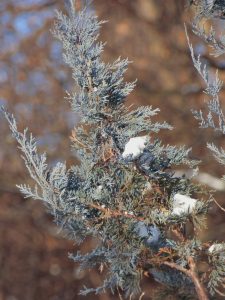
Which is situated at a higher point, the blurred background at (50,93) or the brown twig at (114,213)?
the blurred background at (50,93)

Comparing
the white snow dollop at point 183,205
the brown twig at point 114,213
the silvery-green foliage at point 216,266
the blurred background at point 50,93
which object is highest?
the blurred background at point 50,93

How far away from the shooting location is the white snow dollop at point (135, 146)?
6.72 feet

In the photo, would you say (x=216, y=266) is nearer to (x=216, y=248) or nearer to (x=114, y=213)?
(x=216, y=248)

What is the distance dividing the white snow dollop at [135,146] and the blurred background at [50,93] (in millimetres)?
7867

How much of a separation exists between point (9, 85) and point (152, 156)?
31.4 feet

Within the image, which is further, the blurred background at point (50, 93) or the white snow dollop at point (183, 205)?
the blurred background at point (50, 93)

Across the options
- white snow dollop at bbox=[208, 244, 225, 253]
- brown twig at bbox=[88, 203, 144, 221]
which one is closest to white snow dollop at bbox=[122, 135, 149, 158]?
brown twig at bbox=[88, 203, 144, 221]

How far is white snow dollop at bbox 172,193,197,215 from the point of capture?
6.90ft

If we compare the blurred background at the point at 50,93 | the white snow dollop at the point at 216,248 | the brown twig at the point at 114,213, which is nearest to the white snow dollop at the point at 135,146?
the brown twig at the point at 114,213

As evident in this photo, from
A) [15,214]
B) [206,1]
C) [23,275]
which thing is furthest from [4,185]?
[206,1]

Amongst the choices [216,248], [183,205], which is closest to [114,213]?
[183,205]

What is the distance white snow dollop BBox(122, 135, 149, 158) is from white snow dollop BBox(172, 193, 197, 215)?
21 cm

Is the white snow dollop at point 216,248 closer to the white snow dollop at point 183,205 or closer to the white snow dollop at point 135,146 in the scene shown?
the white snow dollop at point 183,205

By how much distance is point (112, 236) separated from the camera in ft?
6.99
